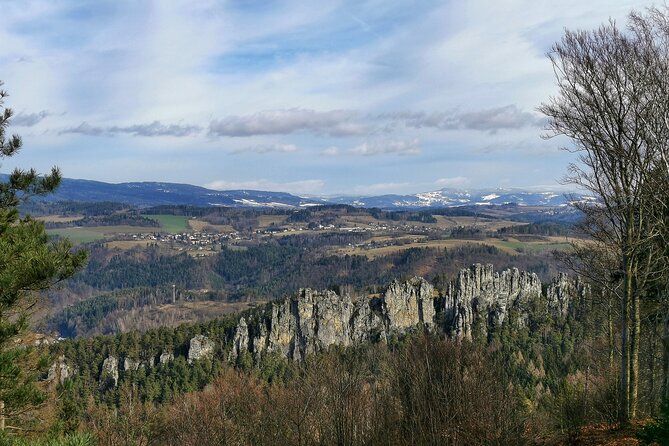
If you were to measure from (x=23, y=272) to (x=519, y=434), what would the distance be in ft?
57.7

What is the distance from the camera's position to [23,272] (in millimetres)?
15250

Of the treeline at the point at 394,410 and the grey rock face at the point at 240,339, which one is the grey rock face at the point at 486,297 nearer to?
the grey rock face at the point at 240,339

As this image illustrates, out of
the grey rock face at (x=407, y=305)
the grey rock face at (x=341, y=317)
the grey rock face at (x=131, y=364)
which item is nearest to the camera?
the grey rock face at (x=131, y=364)

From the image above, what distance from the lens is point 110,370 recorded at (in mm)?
109562

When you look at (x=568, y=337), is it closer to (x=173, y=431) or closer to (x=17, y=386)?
(x=173, y=431)

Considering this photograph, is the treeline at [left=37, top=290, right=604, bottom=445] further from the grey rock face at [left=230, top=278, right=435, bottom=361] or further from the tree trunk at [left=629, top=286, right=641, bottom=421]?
the grey rock face at [left=230, top=278, right=435, bottom=361]

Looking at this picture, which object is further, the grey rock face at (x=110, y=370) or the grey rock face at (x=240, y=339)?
the grey rock face at (x=240, y=339)

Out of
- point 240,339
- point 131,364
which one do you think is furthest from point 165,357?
point 240,339

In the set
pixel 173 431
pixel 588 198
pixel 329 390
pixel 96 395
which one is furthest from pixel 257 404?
pixel 96 395

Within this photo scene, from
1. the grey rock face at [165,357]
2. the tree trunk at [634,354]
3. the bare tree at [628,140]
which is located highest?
the bare tree at [628,140]

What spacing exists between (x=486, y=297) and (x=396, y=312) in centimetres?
2352

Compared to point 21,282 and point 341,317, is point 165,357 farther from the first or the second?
point 21,282

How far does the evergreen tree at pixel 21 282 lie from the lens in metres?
15.3

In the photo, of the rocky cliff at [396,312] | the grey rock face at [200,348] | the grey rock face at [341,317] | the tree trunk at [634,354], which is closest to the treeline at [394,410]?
the tree trunk at [634,354]
